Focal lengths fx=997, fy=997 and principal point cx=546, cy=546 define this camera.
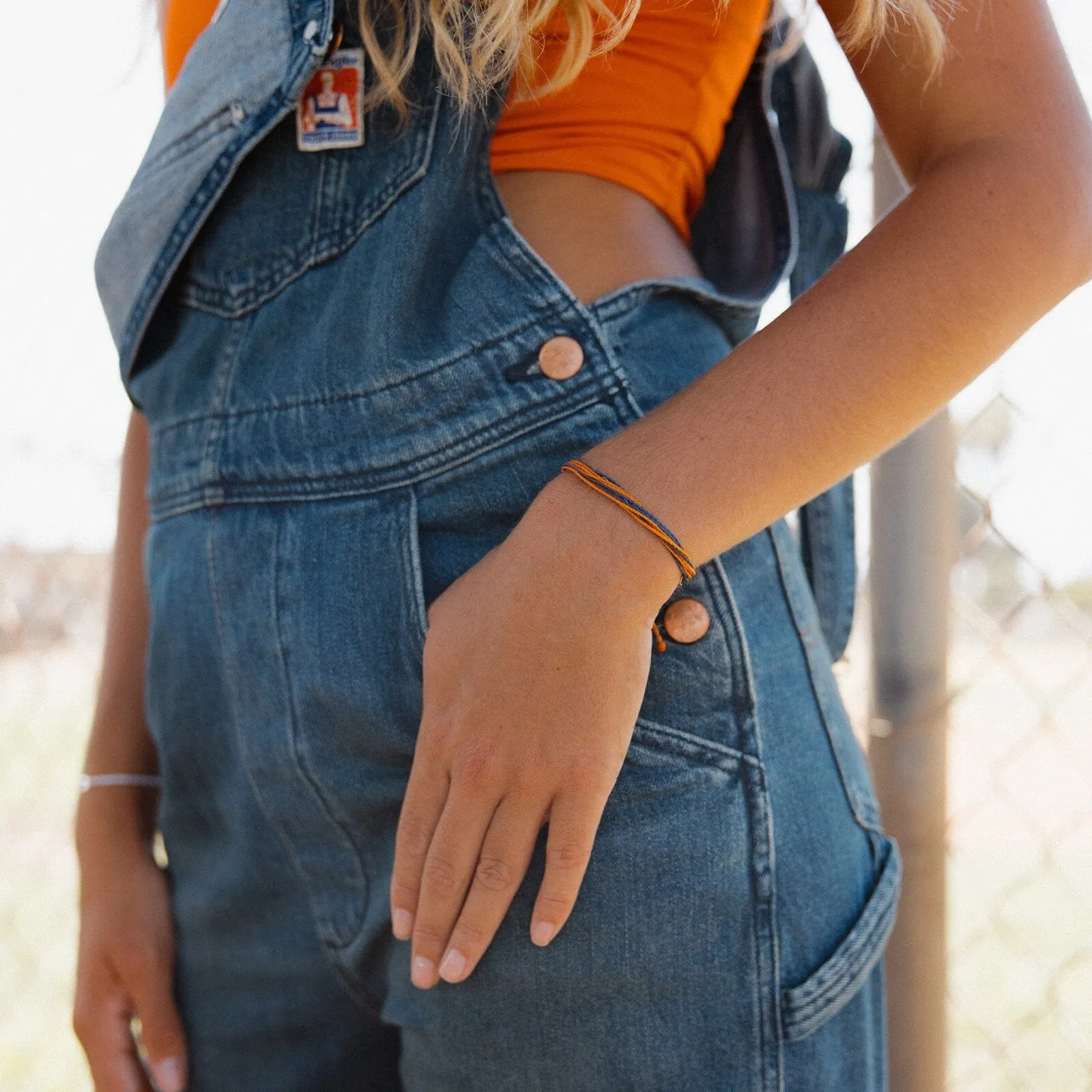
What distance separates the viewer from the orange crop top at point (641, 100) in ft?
2.27

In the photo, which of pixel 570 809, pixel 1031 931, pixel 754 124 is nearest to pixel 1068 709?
pixel 1031 931

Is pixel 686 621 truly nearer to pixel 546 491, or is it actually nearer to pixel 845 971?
pixel 546 491

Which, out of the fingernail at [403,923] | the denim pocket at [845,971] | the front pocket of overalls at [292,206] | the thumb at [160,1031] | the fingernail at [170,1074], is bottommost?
the fingernail at [170,1074]

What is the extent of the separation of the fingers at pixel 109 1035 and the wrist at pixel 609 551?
2.13 ft

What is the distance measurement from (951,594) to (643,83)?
0.67 metres

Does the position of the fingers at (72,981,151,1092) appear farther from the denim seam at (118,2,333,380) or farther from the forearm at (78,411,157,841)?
the denim seam at (118,2,333,380)

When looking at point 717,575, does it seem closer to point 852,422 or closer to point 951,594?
point 852,422

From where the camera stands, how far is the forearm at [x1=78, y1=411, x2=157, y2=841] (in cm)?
95

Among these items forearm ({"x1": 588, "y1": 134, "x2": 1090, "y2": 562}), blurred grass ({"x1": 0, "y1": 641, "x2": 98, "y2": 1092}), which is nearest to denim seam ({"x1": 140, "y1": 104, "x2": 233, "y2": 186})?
forearm ({"x1": 588, "y1": 134, "x2": 1090, "y2": 562})

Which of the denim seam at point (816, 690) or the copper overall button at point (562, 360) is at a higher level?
the copper overall button at point (562, 360)

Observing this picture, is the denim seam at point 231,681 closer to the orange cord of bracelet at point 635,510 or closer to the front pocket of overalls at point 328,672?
the front pocket of overalls at point 328,672

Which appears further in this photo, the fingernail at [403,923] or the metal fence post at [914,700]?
the metal fence post at [914,700]

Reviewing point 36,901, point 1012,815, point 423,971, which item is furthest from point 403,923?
point 36,901

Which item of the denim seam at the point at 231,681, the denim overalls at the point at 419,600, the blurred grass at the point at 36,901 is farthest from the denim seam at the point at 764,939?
the blurred grass at the point at 36,901
